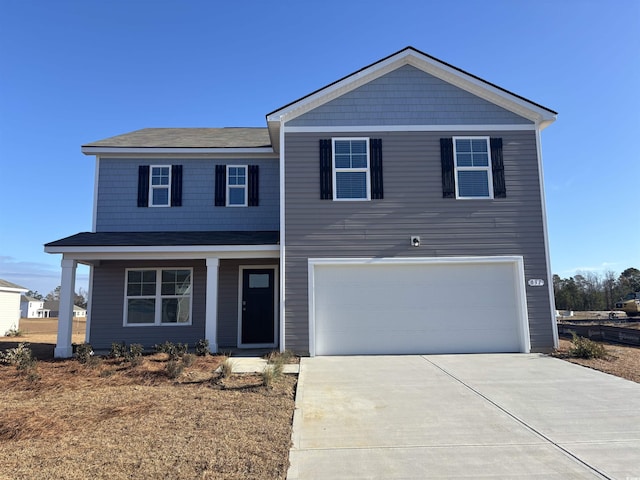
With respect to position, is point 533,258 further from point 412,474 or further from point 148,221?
point 148,221

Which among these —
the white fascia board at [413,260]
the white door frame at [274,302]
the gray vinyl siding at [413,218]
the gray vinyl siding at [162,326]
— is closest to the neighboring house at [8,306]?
the gray vinyl siding at [162,326]

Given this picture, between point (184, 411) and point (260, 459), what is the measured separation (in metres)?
2.04

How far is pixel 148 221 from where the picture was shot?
11.9m

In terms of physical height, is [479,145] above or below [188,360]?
above

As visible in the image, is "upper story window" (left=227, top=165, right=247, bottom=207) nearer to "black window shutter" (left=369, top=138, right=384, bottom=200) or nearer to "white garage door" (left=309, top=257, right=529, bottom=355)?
"white garage door" (left=309, top=257, right=529, bottom=355)

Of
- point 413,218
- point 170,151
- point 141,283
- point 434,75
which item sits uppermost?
point 434,75

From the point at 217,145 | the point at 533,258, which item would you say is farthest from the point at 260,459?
the point at 217,145

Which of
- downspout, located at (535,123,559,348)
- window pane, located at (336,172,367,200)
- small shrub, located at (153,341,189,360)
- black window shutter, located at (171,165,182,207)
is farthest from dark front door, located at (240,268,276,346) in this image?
downspout, located at (535,123,559,348)

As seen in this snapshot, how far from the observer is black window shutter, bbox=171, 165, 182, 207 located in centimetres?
1203

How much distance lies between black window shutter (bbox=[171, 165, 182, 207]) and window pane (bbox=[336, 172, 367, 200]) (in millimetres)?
4782

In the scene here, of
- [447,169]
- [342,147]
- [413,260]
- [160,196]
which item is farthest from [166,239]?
[447,169]

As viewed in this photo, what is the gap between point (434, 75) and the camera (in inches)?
428

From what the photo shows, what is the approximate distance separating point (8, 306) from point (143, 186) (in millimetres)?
15136

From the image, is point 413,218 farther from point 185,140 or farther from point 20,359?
point 20,359
